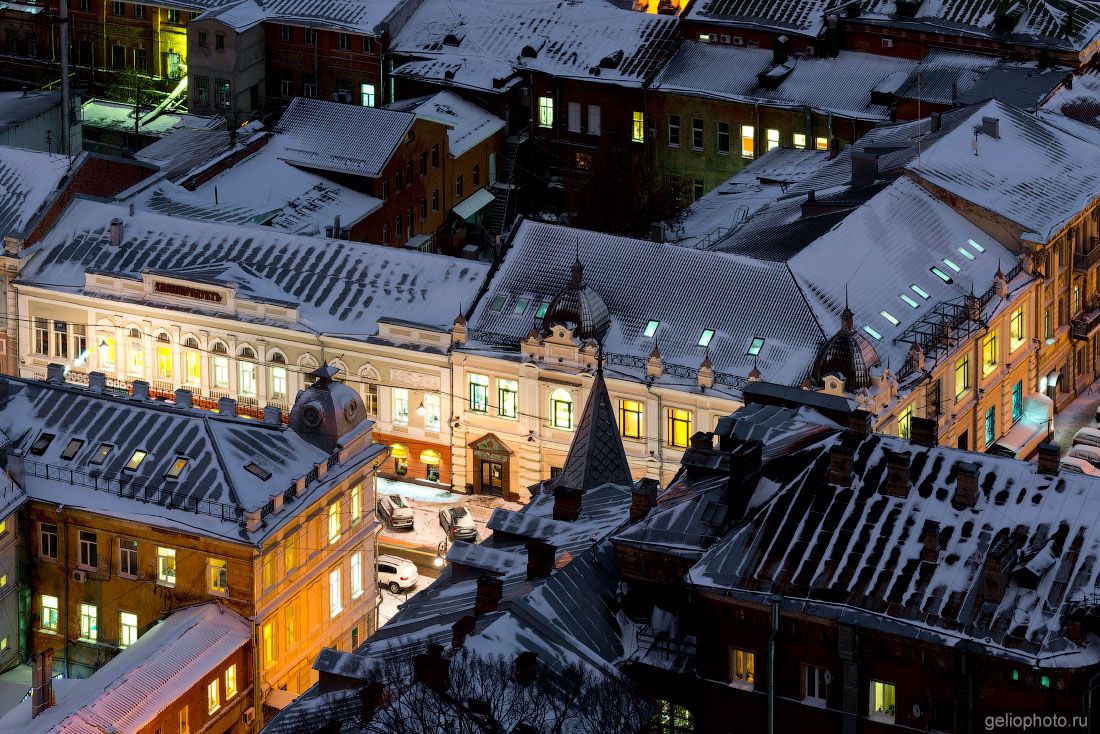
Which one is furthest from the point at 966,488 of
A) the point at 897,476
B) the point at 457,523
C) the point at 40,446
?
the point at 457,523

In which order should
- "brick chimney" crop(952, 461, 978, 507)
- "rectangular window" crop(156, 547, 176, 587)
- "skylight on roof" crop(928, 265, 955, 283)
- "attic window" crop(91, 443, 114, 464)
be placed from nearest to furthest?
"brick chimney" crop(952, 461, 978, 507), "rectangular window" crop(156, 547, 176, 587), "attic window" crop(91, 443, 114, 464), "skylight on roof" crop(928, 265, 955, 283)

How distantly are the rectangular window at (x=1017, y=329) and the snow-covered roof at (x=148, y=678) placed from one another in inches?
2087

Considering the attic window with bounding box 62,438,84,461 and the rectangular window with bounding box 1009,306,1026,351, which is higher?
the attic window with bounding box 62,438,84,461

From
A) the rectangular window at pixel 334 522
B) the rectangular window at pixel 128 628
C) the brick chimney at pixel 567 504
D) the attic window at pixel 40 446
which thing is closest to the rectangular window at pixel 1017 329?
the rectangular window at pixel 334 522

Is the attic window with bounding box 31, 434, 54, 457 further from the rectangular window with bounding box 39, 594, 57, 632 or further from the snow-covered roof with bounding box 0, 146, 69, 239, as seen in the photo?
the snow-covered roof with bounding box 0, 146, 69, 239

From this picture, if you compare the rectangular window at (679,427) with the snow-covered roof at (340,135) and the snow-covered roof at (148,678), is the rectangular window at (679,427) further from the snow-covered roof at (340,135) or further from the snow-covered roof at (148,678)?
the snow-covered roof at (340,135)

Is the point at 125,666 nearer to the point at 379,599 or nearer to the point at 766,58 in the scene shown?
the point at 379,599

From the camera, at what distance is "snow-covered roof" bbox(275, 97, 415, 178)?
598ft

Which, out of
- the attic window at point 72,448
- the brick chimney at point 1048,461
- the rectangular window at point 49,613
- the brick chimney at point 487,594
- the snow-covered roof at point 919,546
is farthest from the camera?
the rectangular window at point 49,613

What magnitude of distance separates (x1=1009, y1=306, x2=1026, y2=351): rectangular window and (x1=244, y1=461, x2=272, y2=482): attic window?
49.4 metres

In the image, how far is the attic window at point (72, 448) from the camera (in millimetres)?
135750

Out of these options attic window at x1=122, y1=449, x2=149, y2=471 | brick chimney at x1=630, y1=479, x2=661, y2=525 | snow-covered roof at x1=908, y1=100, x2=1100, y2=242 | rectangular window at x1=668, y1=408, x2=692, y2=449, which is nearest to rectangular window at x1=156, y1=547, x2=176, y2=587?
attic window at x1=122, y1=449, x2=149, y2=471

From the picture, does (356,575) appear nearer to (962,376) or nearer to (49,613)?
(49,613)

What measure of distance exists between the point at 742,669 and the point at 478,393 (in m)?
48.5
